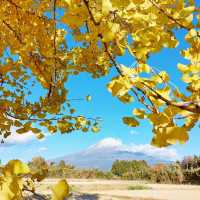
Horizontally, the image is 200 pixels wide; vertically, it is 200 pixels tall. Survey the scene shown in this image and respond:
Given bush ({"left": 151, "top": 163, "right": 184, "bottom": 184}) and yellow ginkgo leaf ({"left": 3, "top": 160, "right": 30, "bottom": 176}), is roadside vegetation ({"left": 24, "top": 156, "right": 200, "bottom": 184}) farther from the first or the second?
yellow ginkgo leaf ({"left": 3, "top": 160, "right": 30, "bottom": 176})

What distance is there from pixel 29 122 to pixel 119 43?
6.49 feet

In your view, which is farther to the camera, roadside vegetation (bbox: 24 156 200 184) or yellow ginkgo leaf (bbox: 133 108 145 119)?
roadside vegetation (bbox: 24 156 200 184)

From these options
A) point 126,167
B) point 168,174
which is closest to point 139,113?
point 168,174

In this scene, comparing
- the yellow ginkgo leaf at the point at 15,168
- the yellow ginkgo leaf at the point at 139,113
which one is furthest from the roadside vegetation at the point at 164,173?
the yellow ginkgo leaf at the point at 15,168

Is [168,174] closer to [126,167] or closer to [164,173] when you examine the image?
[164,173]

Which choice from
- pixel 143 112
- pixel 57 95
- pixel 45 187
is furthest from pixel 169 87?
pixel 45 187

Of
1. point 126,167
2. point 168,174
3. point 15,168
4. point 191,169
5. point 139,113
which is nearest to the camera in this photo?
point 15,168

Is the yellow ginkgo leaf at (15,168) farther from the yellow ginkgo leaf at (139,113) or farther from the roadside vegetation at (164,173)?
the roadside vegetation at (164,173)

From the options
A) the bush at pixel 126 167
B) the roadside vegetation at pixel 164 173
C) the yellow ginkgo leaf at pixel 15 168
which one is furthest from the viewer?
the bush at pixel 126 167

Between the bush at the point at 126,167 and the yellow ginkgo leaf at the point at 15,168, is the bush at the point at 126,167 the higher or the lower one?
the higher one

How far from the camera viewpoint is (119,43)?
1.42 meters

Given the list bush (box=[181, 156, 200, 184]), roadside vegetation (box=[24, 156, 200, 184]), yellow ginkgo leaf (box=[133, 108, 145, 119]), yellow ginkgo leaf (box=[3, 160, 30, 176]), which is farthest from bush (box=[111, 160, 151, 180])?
yellow ginkgo leaf (box=[3, 160, 30, 176])

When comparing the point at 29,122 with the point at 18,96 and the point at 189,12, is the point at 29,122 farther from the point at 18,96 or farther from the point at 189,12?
the point at 189,12

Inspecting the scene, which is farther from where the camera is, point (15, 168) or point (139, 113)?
point (139, 113)
